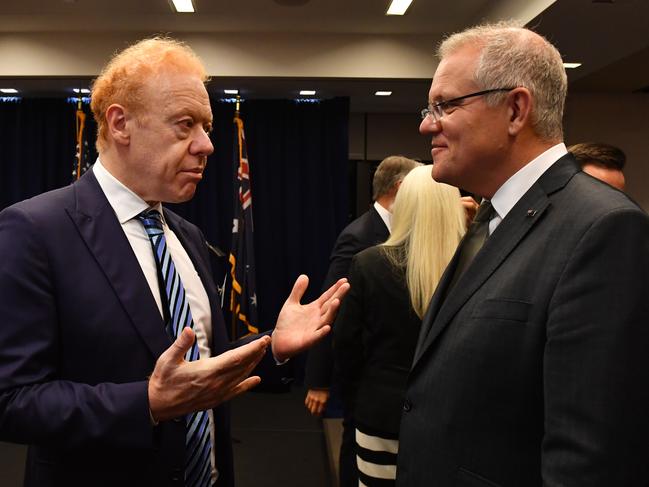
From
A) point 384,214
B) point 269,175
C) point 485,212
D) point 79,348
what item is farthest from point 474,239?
point 269,175

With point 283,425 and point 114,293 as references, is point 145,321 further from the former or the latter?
point 283,425

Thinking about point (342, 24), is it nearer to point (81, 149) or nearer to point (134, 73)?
point (81, 149)

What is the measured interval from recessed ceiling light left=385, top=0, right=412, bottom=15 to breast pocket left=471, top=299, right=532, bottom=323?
11.5ft

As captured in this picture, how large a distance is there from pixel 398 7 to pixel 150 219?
340 centimetres

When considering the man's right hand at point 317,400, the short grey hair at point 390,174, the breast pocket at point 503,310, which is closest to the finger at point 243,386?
the breast pocket at point 503,310

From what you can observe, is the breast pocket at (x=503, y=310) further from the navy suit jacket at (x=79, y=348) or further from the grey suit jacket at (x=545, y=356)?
the navy suit jacket at (x=79, y=348)

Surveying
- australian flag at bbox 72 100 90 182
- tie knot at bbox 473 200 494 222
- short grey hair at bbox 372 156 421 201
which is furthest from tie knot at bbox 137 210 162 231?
australian flag at bbox 72 100 90 182

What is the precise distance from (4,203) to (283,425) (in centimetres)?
392

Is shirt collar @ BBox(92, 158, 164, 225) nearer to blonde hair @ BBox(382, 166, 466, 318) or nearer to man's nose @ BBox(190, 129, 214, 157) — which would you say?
man's nose @ BBox(190, 129, 214, 157)

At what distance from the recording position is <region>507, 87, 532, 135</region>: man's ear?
3.85ft

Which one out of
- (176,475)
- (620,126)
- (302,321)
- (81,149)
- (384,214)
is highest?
(620,126)

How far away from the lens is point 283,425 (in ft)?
15.8

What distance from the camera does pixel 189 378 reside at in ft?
3.49

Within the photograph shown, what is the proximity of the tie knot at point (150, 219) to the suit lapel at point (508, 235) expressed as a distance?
69 cm
